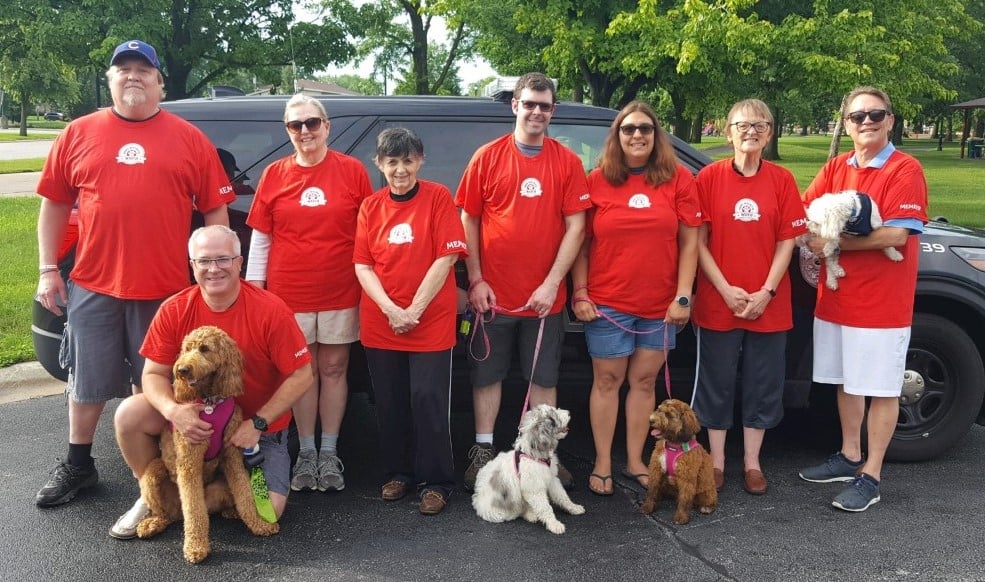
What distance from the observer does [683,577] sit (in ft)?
9.77

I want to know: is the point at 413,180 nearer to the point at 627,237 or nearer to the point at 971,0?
the point at 627,237

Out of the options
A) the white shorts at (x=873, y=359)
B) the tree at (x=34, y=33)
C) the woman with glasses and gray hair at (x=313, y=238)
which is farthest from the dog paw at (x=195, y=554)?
the tree at (x=34, y=33)

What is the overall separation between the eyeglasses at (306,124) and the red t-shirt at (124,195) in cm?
50

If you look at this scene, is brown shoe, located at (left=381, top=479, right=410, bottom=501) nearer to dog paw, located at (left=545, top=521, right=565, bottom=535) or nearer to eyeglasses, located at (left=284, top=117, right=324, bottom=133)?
dog paw, located at (left=545, top=521, right=565, bottom=535)

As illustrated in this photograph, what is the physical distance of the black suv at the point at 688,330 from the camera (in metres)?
3.97

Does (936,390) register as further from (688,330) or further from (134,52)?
(134,52)

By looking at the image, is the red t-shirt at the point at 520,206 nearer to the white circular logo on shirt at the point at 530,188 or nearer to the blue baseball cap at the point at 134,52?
the white circular logo on shirt at the point at 530,188

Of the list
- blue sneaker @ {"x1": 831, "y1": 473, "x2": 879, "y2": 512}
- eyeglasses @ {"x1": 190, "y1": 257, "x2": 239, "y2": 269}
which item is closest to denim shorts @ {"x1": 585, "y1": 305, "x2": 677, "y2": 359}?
blue sneaker @ {"x1": 831, "y1": 473, "x2": 879, "y2": 512}

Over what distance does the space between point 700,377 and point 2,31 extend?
820 inches

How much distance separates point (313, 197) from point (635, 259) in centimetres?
156

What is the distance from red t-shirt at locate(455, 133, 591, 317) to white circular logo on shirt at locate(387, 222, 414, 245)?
0.34 metres

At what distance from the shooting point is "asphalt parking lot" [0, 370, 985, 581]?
3.02 metres

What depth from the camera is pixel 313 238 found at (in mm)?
3596

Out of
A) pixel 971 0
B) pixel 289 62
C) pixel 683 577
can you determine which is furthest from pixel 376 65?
pixel 683 577
